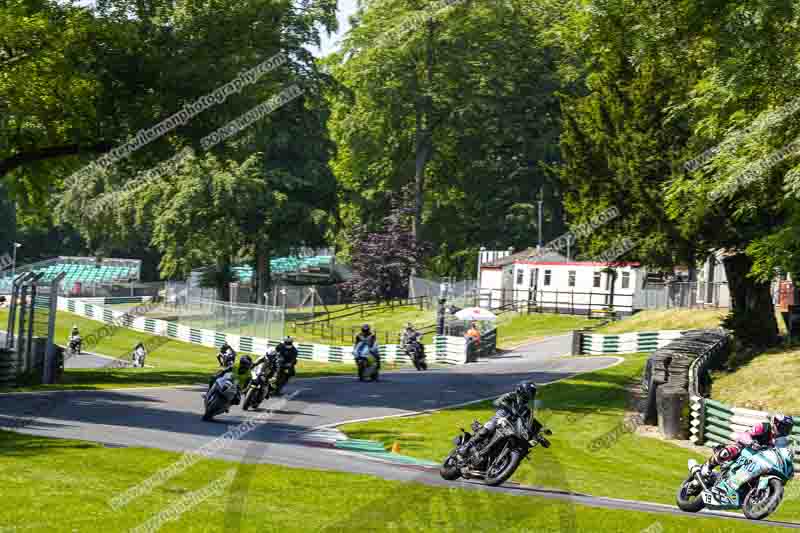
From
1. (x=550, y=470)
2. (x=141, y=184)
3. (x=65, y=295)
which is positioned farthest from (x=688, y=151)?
(x=65, y=295)

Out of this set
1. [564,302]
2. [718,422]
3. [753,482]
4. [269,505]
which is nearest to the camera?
[269,505]

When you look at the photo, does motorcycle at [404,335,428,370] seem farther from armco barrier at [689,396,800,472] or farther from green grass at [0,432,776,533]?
green grass at [0,432,776,533]

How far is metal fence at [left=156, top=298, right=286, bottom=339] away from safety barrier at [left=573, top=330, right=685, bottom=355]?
1415cm

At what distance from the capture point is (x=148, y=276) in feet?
364

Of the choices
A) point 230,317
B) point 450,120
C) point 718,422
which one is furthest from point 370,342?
point 450,120

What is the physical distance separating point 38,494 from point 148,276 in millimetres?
100018

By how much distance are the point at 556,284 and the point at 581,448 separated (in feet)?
147

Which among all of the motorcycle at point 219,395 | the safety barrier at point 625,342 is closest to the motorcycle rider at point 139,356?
the safety barrier at point 625,342

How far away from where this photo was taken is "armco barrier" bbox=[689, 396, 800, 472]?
75.3ft

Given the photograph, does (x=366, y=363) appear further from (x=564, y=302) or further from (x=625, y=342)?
(x=564, y=302)

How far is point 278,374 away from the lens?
93.4 feet

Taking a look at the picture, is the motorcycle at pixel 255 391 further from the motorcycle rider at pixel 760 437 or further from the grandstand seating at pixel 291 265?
the grandstand seating at pixel 291 265

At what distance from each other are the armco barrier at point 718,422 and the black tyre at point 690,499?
A: 7681 mm

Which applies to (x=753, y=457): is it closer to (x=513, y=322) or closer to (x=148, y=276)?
(x=513, y=322)
